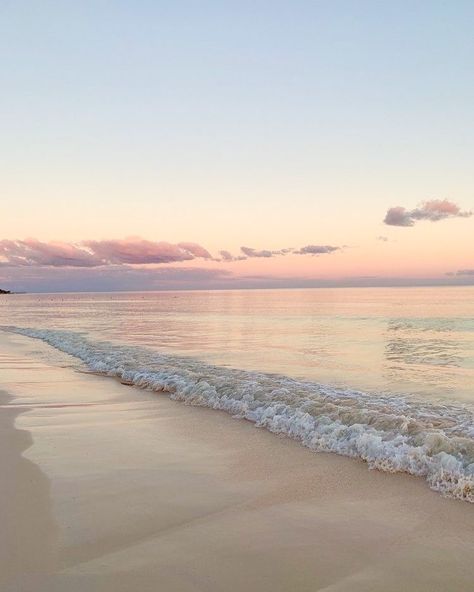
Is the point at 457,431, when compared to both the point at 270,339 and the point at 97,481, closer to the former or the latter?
the point at 97,481

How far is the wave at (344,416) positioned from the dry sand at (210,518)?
42 centimetres

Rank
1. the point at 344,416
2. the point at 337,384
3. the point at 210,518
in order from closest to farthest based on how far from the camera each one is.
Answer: the point at 210,518 < the point at 344,416 < the point at 337,384

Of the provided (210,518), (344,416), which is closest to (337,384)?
(344,416)

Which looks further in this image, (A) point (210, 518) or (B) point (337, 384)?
(B) point (337, 384)

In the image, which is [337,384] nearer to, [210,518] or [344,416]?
[344,416]

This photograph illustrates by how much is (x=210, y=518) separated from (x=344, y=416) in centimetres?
484

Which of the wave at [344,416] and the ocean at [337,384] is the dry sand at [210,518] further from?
the ocean at [337,384]

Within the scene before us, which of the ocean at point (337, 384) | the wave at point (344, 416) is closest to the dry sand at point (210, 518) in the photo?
the wave at point (344, 416)

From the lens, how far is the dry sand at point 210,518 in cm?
441

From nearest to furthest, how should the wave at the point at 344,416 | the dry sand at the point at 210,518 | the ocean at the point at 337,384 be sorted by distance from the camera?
the dry sand at the point at 210,518
the wave at the point at 344,416
the ocean at the point at 337,384

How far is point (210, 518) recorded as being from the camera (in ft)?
18.5

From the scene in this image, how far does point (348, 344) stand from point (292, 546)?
70.9 ft

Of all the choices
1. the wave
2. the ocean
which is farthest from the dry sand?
the ocean

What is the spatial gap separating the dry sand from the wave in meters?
0.42
